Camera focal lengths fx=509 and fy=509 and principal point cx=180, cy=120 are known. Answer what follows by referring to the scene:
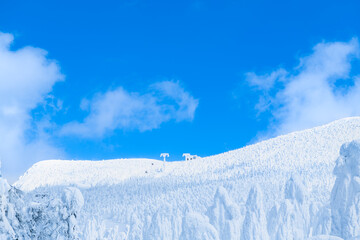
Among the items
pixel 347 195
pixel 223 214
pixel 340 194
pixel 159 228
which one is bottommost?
pixel 347 195

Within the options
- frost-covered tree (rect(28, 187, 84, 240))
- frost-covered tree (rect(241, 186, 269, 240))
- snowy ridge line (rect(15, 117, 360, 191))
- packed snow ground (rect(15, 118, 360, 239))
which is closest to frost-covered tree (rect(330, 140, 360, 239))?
packed snow ground (rect(15, 118, 360, 239))

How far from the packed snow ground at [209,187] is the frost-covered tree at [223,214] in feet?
0.32

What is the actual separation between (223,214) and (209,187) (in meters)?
72.7

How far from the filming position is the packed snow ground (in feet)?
173

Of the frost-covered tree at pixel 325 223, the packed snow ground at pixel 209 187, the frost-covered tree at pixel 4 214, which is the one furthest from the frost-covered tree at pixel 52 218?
the frost-covered tree at pixel 325 223

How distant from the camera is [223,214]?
50.1 m

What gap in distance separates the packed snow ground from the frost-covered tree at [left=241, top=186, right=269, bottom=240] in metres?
0.14

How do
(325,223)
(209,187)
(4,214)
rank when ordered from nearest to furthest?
(4,214), (325,223), (209,187)

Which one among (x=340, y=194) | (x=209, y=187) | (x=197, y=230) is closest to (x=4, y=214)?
(x=197, y=230)

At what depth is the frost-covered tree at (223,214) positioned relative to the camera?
47062mm

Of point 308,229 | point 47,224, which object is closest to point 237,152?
point 308,229

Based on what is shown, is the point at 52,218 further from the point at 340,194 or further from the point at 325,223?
the point at 325,223

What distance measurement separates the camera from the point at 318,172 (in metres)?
119

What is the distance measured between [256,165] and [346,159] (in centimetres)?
12945
